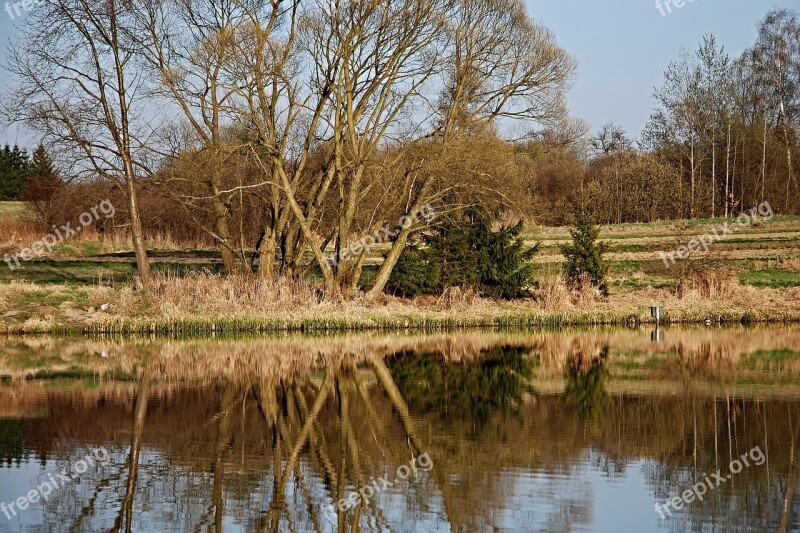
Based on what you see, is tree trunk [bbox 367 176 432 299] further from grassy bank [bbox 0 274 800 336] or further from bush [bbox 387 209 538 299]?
bush [bbox 387 209 538 299]

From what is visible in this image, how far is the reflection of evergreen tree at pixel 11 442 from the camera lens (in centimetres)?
1069

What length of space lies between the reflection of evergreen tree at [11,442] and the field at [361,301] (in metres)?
13.3

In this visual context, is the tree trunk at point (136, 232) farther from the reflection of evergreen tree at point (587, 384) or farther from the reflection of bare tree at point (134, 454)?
the reflection of evergreen tree at point (587, 384)

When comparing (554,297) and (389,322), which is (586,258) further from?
(389,322)

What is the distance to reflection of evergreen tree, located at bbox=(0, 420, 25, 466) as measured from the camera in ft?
35.1

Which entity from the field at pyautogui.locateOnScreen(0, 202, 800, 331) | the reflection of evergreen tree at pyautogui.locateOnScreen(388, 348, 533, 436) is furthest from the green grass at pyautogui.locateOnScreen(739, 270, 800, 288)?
the reflection of evergreen tree at pyautogui.locateOnScreen(388, 348, 533, 436)

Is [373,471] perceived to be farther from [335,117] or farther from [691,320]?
[691,320]

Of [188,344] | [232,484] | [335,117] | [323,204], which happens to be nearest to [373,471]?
[232,484]

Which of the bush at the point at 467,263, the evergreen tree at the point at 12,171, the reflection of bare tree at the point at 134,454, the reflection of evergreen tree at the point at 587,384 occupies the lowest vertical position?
the reflection of evergreen tree at the point at 587,384

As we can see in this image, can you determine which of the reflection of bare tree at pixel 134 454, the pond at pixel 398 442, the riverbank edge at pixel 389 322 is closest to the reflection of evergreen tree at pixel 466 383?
the pond at pixel 398 442

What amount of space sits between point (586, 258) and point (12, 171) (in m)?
65.1

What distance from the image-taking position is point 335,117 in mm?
28375

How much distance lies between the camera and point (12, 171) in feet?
275

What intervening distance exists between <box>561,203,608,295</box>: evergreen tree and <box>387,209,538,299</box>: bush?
1534mm
